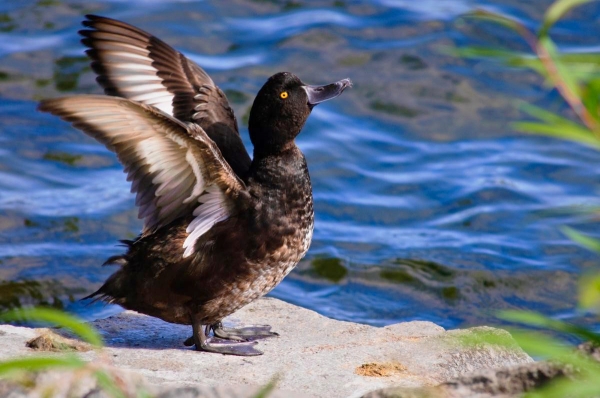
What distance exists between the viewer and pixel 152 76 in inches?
237

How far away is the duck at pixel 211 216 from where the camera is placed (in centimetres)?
454

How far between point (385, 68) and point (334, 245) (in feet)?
11.4

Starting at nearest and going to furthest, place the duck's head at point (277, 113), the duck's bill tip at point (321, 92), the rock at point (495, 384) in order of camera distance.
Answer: the rock at point (495, 384) < the duck's head at point (277, 113) < the duck's bill tip at point (321, 92)

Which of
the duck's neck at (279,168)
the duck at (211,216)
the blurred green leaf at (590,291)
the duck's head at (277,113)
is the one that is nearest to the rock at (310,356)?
the duck at (211,216)

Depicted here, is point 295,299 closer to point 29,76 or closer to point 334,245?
point 334,245

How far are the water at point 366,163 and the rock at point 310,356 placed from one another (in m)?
1.63

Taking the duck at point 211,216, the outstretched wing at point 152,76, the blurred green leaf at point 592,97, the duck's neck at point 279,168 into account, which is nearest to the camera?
the blurred green leaf at point 592,97

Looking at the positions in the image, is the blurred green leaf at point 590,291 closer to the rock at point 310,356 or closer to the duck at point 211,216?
the rock at point 310,356

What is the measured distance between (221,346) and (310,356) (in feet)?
1.92

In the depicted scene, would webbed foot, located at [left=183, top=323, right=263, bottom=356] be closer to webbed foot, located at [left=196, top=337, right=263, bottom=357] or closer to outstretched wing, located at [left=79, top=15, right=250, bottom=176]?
webbed foot, located at [left=196, top=337, right=263, bottom=357]

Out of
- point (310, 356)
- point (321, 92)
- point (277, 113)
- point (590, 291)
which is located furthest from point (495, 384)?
point (321, 92)

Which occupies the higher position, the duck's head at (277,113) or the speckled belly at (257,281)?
the duck's head at (277,113)

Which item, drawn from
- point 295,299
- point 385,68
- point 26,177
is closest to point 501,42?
point 385,68

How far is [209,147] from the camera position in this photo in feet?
14.6
